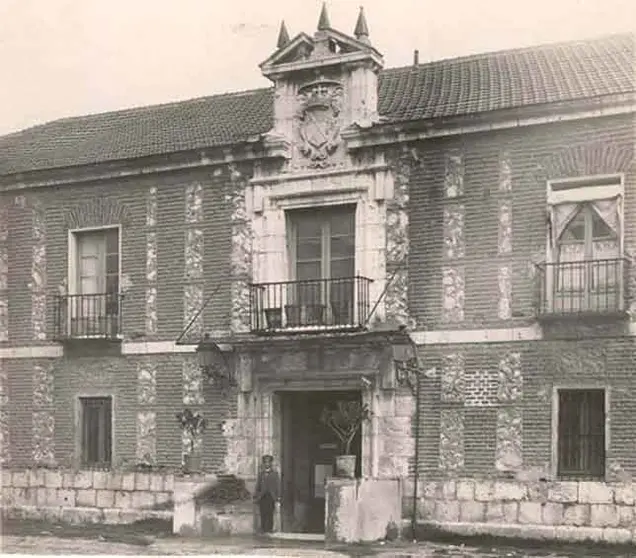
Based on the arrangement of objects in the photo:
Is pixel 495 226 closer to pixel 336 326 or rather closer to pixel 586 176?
pixel 586 176

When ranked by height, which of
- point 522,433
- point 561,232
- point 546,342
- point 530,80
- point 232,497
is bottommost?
point 232,497

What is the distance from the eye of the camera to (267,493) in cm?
1670

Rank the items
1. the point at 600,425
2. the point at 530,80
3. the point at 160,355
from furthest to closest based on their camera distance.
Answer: the point at 160,355, the point at 530,80, the point at 600,425

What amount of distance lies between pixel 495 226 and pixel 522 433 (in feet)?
9.17

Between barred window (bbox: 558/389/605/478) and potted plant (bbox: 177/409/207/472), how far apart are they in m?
5.53

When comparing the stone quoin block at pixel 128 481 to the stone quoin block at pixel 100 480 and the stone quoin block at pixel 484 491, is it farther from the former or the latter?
the stone quoin block at pixel 484 491

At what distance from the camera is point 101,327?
1861cm

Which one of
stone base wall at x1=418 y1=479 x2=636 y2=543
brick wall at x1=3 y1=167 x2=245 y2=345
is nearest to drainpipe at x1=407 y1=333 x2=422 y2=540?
stone base wall at x1=418 y1=479 x2=636 y2=543

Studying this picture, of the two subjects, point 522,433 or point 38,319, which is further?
point 38,319

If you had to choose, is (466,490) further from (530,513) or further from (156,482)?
(156,482)

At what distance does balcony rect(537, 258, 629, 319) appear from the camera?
1462 cm

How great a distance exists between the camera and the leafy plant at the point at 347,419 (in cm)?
1605

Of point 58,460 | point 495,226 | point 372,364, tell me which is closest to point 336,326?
point 372,364

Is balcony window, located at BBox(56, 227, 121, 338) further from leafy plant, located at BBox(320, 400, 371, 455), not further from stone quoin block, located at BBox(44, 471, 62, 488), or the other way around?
leafy plant, located at BBox(320, 400, 371, 455)
